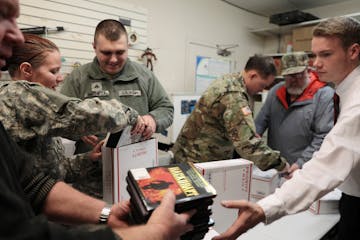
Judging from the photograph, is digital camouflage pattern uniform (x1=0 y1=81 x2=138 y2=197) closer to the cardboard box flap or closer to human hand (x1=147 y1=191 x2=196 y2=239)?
the cardboard box flap

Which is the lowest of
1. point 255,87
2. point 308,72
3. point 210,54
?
point 255,87

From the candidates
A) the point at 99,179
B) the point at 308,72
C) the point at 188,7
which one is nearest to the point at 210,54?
the point at 188,7

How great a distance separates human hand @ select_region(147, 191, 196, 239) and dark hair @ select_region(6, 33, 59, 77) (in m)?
0.84

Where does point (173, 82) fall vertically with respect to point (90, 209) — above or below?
above

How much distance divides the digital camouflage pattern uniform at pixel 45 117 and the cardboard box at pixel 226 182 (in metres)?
0.55

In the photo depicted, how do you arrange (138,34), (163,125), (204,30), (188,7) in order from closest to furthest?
(163,125) < (138,34) < (188,7) < (204,30)

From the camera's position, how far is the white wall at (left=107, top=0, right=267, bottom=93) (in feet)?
11.1

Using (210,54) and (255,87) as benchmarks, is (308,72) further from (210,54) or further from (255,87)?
(210,54)

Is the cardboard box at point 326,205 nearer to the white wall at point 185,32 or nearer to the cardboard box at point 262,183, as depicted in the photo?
the cardboard box at point 262,183

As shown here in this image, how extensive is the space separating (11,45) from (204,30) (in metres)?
3.65

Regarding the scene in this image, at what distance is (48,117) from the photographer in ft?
2.73

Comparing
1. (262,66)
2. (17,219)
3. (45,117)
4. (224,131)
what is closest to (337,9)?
(262,66)

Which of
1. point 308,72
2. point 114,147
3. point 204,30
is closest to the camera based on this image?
point 114,147

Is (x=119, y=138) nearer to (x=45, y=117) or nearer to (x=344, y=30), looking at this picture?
(x=45, y=117)
